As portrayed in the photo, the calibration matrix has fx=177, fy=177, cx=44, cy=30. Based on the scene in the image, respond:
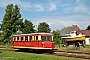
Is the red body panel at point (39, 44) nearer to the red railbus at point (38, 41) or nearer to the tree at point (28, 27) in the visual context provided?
the red railbus at point (38, 41)

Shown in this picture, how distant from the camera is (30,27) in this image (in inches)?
2138

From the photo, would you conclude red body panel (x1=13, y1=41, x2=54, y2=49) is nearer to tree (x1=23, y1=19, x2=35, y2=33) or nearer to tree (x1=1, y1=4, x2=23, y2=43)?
tree (x1=1, y1=4, x2=23, y2=43)

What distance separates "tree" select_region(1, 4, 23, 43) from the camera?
47156 mm

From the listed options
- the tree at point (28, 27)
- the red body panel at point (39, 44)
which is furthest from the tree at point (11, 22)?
the red body panel at point (39, 44)

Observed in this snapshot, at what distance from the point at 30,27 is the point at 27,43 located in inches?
1256

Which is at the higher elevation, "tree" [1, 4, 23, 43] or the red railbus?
"tree" [1, 4, 23, 43]

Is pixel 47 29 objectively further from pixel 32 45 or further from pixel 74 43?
pixel 32 45

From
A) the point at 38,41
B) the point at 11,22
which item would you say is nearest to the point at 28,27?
the point at 11,22

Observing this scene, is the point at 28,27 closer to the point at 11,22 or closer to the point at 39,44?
the point at 11,22

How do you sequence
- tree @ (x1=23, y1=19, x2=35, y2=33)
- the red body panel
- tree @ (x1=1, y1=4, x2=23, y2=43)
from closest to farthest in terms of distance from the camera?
1. the red body panel
2. tree @ (x1=1, y1=4, x2=23, y2=43)
3. tree @ (x1=23, y1=19, x2=35, y2=33)

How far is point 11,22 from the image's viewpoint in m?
48.3

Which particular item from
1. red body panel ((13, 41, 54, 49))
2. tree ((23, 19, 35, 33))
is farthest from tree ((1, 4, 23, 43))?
red body panel ((13, 41, 54, 49))

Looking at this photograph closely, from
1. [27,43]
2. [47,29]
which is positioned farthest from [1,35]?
[47,29]

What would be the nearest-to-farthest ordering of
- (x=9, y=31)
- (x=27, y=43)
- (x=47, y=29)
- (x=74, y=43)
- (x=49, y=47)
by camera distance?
A: (x=49, y=47) < (x=27, y=43) < (x=74, y=43) < (x=9, y=31) < (x=47, y=29)
